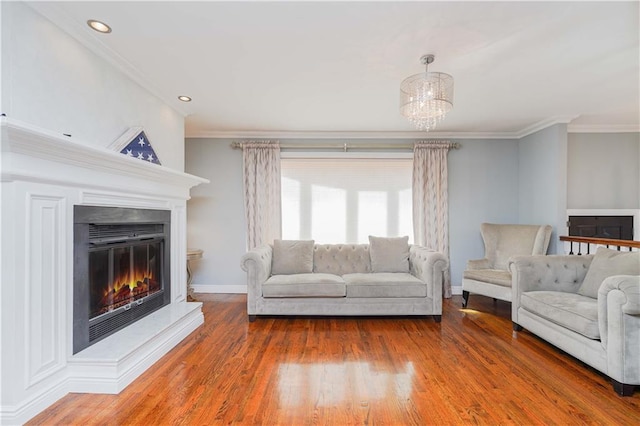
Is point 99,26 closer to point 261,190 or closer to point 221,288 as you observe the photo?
point 261,190

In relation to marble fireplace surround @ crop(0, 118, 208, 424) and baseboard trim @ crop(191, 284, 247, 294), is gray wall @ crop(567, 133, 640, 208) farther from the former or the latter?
marble fireplace surround @ crop(0, 118, 208, 424)

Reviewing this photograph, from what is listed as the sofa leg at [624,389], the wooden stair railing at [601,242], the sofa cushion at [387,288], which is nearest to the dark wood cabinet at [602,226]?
the wooden stair railing at [601,242]

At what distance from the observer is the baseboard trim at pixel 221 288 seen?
14.9 ft

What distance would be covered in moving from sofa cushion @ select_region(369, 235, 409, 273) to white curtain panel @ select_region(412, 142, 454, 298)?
2.30 feet

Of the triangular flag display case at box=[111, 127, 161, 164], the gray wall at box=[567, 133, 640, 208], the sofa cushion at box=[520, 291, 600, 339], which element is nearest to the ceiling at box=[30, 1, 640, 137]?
the triangular flag display case at box=[111, 127, 161, 164]

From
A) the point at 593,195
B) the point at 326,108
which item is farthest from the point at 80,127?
the point at 593,195

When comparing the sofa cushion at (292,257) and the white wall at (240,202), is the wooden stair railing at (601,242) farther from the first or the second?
the sofa cushion at (292,257)

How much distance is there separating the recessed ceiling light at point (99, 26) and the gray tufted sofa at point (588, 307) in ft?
12.5

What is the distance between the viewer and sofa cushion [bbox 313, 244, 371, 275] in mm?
3912

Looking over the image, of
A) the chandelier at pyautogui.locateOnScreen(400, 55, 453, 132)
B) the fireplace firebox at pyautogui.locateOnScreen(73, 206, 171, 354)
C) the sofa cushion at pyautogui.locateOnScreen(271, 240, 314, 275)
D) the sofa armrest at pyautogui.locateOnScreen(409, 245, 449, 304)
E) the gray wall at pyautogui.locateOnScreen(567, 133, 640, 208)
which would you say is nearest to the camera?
the fireplace firebox at pyautogui.locateOnScreen(73, 206, 171, 354)

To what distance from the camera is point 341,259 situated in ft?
13.0

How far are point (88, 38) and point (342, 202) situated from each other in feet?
10.9

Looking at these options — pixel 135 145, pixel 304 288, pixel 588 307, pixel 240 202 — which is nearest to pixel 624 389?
pixel 588 307

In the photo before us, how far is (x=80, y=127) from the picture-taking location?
7.17ft
